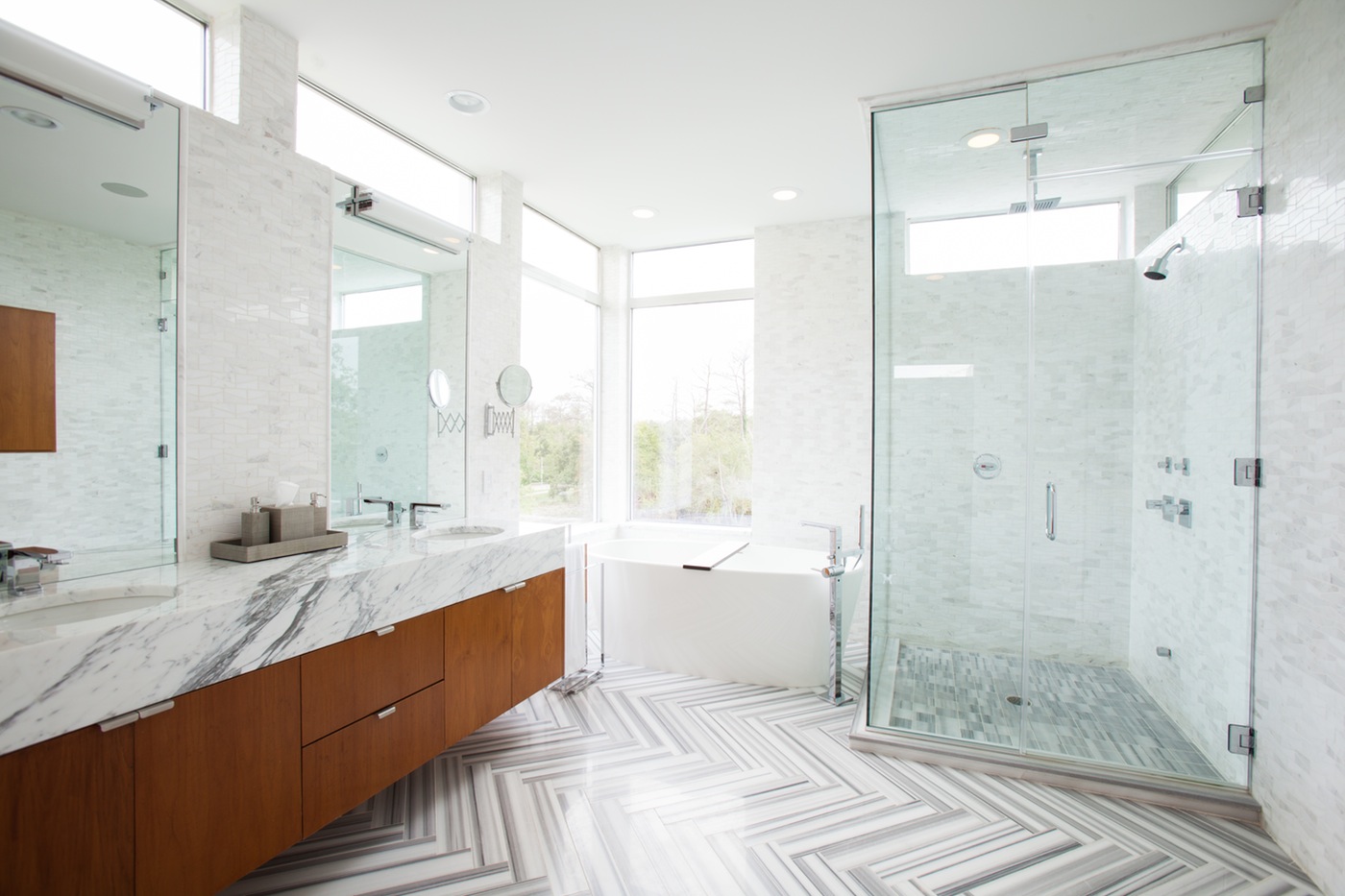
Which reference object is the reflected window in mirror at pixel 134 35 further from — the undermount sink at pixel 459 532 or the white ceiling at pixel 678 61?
the undermount sink at pixel 459 532

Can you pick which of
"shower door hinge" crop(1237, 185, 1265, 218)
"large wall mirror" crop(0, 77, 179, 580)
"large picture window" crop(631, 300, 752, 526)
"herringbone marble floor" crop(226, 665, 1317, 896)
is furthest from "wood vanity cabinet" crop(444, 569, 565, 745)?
"shower door hinge" crop(1237, 185, 1265, 218)

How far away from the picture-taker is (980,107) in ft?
9.05

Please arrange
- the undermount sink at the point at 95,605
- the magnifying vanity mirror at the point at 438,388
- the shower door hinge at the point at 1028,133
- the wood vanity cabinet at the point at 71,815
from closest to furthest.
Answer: the wood vanity cabinet at the point at 71,815 → the undermount sink at the point at 95,605 → the shower door hinge at the point at 1028,133 → the magnifying vanity mirror at the point at 438,388

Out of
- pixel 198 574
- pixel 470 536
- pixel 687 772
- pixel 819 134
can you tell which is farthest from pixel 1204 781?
pixel 198 574

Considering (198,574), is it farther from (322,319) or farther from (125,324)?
(322,319)

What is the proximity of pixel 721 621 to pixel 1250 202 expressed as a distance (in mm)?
2851

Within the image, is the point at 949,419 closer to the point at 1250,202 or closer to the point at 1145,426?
the point at 1145,426

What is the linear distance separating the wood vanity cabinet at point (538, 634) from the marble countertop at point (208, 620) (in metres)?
0.25

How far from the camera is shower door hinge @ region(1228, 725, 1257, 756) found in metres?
2.31

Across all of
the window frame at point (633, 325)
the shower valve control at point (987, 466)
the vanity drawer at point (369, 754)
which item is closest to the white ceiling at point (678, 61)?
the window frame at point (633, 325)

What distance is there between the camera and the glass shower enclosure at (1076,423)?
7.84 feet

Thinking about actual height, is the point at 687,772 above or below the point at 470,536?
below

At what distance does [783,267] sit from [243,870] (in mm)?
4386

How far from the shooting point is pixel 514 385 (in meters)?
3.98
